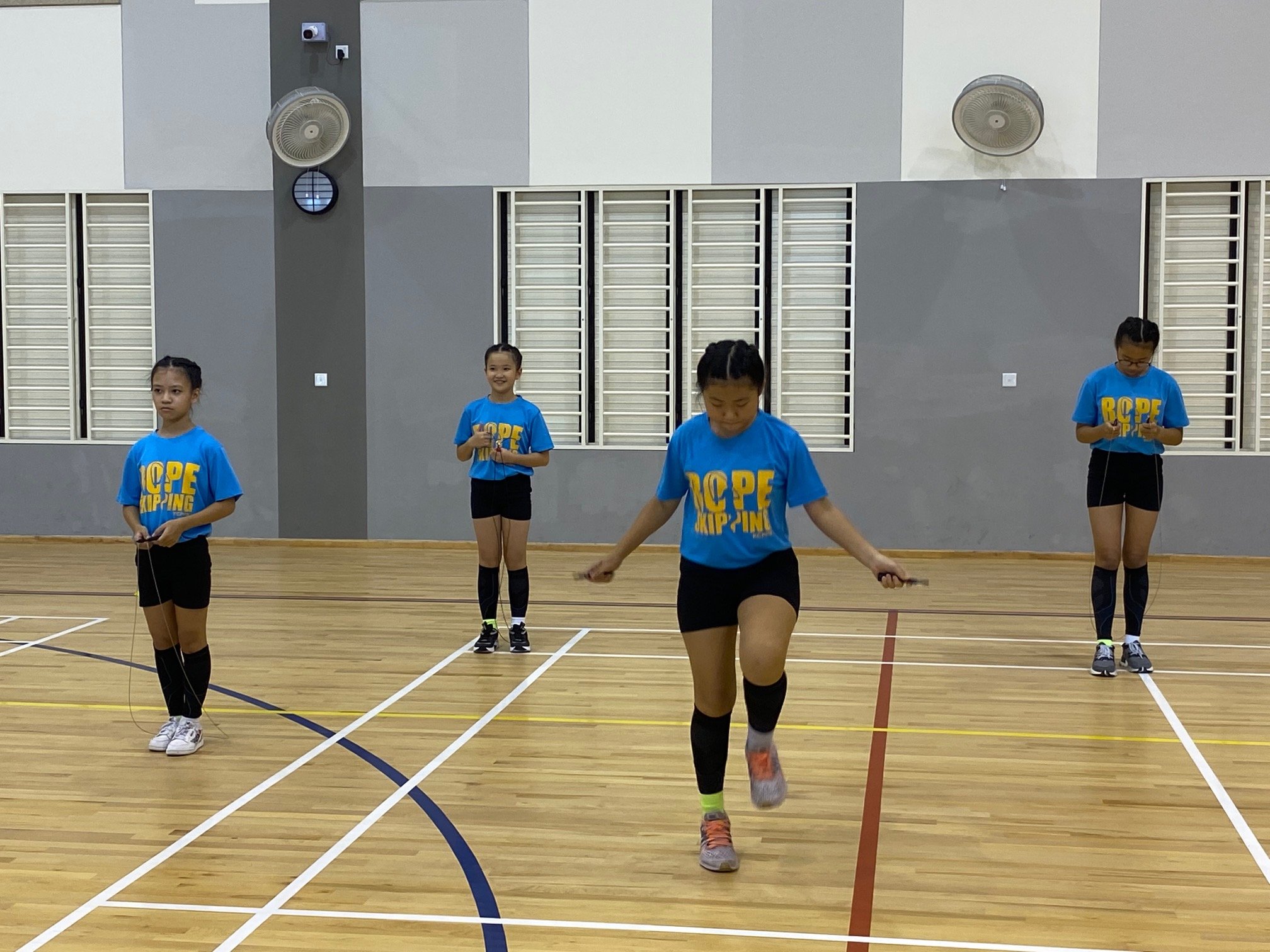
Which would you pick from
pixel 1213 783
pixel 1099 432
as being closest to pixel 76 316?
pixel 1099 432

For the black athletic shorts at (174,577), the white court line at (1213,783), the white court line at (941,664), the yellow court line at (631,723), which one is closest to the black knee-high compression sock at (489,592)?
the white court line at (941,664)

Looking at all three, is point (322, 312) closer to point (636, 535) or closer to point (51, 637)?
point (51, 637)

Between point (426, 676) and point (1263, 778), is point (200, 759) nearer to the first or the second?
point (426, 676)

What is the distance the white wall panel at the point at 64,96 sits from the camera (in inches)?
441

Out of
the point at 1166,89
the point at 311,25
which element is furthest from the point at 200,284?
the point at 1166,89

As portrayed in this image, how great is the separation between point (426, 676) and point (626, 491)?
4790mm

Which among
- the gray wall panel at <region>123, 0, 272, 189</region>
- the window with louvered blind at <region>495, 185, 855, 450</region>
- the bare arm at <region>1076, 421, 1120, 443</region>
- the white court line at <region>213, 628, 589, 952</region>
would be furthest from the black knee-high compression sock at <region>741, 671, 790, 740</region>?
the gray wall panel at <region>123, 0, 272, 189</region>

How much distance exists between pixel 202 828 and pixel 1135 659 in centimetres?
452

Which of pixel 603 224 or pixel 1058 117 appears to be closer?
pixel 1058 117

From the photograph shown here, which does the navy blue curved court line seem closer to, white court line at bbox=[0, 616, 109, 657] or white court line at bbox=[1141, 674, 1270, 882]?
white court line at bbox=[0, 616, 109, 657]

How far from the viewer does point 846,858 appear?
→ 3.90 m

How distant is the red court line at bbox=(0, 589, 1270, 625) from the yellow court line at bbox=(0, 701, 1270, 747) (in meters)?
2.75

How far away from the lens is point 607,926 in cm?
338

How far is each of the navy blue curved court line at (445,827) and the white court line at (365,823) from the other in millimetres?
82
